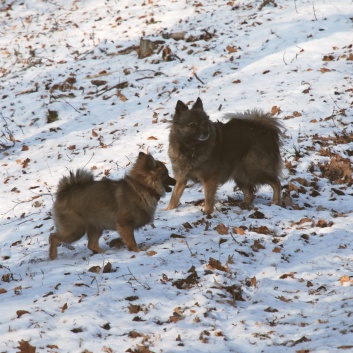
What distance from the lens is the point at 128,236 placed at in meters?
7.47

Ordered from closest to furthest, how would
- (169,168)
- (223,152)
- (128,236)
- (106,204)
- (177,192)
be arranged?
(128,236)
(106,204)
(223,152)
(177,192)
(169,168)

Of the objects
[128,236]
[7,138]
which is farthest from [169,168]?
[7,138]

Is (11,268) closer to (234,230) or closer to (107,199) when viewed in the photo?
(107,199)

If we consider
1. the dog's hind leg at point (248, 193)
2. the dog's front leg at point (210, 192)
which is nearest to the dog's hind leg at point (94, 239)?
the dog's front leg at point (210, 192)

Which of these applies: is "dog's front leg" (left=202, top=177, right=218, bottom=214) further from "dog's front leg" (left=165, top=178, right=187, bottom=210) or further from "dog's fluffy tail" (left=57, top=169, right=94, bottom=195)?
"dog's fluffy tail" (left=57, top=169, right=94, bottom=195)

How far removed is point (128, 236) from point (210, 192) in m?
2.18

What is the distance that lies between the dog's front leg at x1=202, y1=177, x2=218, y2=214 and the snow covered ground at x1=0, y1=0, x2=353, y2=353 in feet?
0.50

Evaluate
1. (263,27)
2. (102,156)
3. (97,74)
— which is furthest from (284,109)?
(97,74)

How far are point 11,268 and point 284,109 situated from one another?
8598 millimetres

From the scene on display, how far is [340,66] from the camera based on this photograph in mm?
15016

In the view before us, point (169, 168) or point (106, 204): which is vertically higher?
point (106, 204)

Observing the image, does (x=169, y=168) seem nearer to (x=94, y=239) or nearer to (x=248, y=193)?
(x=248, y=193)

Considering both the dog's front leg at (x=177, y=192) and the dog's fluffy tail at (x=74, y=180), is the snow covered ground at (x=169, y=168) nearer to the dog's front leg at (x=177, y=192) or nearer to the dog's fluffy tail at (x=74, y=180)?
the dog's front leg at (x=177, y=192)

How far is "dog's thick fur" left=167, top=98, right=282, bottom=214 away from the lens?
9.01 m
